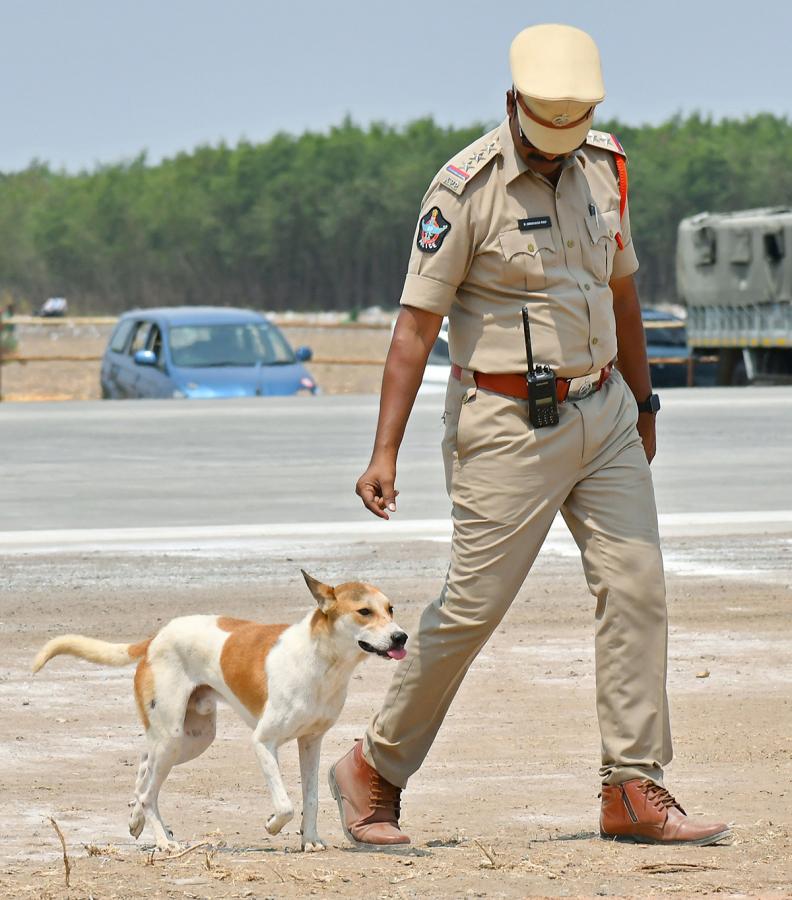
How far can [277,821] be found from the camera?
5.24 m

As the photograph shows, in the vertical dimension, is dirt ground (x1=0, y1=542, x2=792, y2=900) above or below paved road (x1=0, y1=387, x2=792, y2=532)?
below

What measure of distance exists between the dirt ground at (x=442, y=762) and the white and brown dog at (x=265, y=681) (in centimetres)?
19

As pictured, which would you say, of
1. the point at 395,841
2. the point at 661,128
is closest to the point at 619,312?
the point at 395,841

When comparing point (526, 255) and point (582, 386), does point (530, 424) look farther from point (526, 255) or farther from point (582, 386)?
point (526, 255)

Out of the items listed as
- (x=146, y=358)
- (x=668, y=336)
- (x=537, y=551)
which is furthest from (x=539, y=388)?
(x=668, y=336)

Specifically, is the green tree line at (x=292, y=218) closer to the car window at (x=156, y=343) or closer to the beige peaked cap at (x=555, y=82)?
the car window at (x=156, y=343)

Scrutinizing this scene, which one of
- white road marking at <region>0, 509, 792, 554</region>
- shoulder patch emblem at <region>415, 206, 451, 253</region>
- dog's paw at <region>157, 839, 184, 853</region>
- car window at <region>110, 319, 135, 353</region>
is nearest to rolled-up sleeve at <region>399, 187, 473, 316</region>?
shoulder patch emblem at <region>415, 206, 451, 253</region>

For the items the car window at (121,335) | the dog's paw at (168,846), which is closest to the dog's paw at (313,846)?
the dog's paw at (168,846)

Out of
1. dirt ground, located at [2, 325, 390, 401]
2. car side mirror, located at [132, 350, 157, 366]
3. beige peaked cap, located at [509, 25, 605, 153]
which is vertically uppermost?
beige peaked cap, located at [509, 25, 605, 153]

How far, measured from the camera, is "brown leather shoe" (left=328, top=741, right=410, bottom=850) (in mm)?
5391

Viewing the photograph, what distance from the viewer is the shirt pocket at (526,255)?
16.9ft

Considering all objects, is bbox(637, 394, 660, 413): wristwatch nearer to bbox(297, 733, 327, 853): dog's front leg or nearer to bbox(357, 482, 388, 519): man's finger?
bbox(357, 482, 388, 519): man's finger

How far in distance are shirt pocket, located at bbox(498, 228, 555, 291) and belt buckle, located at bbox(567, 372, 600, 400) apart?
28cm

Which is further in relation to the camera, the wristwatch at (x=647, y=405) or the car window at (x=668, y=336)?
the car window at (x=668, y=336)
